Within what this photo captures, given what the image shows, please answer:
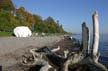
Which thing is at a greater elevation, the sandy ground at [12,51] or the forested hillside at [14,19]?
the forested hillside at [14,19]

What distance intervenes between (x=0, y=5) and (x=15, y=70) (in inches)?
3167

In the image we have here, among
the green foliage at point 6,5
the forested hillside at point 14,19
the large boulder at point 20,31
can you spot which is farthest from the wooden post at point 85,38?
the green foliage at point 6,5

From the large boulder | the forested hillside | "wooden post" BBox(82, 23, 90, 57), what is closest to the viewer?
"wooden post" BBox(82, 23, 90, 57)

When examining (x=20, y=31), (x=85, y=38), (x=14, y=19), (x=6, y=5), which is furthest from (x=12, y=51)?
(x=6, y=5)

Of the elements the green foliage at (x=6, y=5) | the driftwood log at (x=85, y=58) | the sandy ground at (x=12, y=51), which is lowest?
the sandy ground at (x=12, y=51)

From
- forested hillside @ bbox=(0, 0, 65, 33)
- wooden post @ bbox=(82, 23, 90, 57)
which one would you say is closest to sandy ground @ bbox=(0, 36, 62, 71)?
wooden post @ bbox=(82, 23, 90, 57)

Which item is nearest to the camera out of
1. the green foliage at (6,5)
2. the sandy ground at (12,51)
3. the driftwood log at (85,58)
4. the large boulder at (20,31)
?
the driftwood log at (85,58)

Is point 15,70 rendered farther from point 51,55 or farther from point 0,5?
point 0,5

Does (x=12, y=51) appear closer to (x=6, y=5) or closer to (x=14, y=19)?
(x=14, y=19)

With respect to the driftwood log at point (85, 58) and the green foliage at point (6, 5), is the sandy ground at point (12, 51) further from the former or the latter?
the green foliage at point (6, 5)

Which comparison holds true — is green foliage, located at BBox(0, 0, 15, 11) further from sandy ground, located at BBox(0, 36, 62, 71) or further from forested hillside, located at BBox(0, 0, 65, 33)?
sandy ground, located at BBox(0, 36, 62, 71)

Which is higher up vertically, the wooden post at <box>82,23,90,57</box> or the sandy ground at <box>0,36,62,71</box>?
the wooden post at <box>82,23,90,57</box>

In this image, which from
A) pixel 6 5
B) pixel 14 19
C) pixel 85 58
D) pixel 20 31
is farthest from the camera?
pixel 6 5

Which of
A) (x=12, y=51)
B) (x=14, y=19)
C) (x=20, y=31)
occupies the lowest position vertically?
(x=12, y=51)
